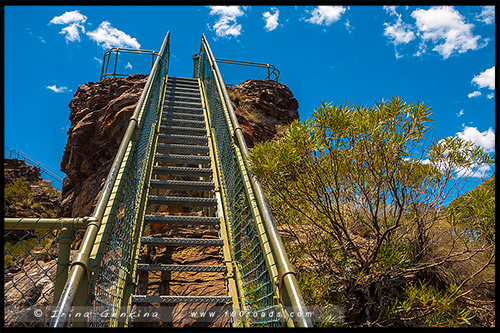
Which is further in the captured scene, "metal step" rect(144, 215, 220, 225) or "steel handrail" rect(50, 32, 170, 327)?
"metal step" rect(144, 215, 220, 225)

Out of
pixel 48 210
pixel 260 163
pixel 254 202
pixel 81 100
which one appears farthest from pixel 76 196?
pixel 48 210

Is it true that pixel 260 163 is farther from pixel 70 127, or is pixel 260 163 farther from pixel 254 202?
pixel 70 127

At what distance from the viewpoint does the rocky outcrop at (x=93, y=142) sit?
26.2 feet

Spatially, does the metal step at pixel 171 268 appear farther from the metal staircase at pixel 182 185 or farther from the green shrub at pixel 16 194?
the green shrub at pixel 16 194

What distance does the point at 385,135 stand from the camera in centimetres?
325

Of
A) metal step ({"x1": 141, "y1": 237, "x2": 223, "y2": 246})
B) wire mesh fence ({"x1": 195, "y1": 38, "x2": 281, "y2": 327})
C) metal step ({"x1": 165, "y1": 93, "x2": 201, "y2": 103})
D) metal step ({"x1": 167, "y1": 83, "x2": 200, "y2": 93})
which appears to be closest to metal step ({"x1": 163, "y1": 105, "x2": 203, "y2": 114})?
metal step ({"x1": 165, "y1": 93, "x2": 201, "y2": 103})

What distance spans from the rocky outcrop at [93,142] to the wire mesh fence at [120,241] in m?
4.15

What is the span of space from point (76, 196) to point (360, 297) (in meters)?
7.15

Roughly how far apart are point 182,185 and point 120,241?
122 centimetres

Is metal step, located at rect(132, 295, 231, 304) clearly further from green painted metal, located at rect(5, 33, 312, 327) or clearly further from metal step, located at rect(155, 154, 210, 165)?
metal step, located at rect(155, 154, 210, 165)

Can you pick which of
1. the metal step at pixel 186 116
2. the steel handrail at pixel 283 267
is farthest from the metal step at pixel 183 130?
the steel handrail at pixel 283 267

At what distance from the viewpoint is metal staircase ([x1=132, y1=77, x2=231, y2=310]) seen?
308 centimetres

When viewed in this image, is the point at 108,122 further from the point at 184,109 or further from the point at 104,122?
the point at 184,109

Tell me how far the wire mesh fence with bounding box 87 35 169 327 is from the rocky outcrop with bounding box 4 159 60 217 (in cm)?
1278
